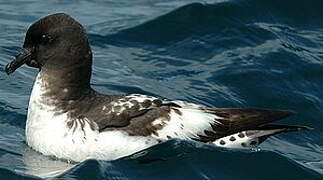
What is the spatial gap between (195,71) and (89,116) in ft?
13.5

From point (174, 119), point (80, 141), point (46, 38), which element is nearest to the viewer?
point (80, 141)

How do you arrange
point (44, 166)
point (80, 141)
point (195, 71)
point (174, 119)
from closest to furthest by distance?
point (80, 141)
point (44, 166)
point (174, 119)
point (195, 71)

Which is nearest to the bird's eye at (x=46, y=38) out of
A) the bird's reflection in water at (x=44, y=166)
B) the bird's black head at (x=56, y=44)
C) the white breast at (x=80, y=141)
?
the bird's black head at (x=56, y=44)

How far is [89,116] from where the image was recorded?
988 centimetres

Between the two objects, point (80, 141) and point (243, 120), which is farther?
point (243, 120)

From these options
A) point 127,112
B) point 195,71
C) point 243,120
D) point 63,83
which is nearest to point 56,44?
point 63,83

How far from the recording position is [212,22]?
15453 mm

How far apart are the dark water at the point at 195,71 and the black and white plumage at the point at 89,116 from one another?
0.14 meters

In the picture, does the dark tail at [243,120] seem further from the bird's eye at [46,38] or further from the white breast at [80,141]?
the bird's eye at [46,38]

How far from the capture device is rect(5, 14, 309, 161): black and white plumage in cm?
975

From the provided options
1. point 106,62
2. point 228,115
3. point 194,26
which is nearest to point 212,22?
point 194,26

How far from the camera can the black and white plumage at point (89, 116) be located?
9750mm

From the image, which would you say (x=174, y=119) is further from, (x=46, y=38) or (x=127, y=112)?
(x=46, y=38)

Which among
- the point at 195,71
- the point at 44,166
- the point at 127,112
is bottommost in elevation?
the point at 195,71
